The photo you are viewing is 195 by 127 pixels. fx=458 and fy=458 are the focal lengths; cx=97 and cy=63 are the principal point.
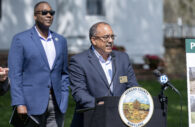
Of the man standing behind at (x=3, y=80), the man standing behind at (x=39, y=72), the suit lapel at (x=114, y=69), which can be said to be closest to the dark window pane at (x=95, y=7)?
the man standing behind at (x=39, y=72)

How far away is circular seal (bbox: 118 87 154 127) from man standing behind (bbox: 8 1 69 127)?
1610mm

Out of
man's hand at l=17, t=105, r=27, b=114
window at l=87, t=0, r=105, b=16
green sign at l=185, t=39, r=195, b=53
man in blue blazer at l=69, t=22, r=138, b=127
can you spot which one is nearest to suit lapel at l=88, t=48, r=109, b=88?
man in blue blazer at l=69, t=22, r=138, b=127

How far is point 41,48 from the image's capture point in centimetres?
578

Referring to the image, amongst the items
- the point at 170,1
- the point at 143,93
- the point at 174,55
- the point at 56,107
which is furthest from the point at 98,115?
the point at 170,1

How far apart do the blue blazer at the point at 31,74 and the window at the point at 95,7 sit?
1399cm

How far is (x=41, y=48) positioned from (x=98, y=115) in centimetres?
168

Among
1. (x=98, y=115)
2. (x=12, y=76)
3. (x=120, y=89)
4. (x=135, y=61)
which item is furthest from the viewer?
(x=135, y=61)

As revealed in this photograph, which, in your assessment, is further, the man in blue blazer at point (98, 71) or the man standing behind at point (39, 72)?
the man standing behind at point (39, 72)

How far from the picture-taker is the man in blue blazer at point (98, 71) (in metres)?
4.88

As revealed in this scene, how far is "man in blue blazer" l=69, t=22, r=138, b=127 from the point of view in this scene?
4883 millimetres

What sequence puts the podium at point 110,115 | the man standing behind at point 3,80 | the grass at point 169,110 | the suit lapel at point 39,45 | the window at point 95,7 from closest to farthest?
the man standing behind at point 3,80
the podium at point 110,115
the suit lapel at point 39,45
the grass at point 169,110
the window at point 95,7

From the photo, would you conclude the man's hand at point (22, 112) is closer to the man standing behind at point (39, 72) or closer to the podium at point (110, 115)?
the man standing behind at point (39, 72)

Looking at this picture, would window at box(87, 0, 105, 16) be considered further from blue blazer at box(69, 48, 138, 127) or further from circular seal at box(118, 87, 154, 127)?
circular seal at box(118, 87, 154, 127)

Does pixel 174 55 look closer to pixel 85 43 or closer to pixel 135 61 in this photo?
pixel 135 61
